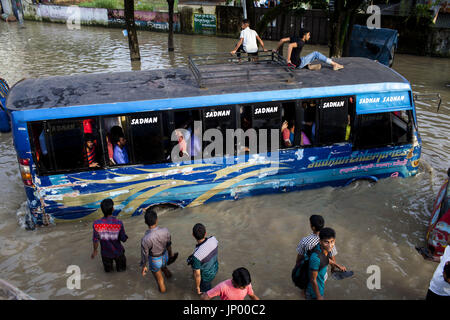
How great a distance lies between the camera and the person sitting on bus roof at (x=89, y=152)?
276 inches

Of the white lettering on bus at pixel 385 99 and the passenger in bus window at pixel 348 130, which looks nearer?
the white lettering on bus at pixel 385 99

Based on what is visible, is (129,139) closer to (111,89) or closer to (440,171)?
(111,89)

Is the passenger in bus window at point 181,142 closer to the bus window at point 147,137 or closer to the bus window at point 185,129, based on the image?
the bus window at point 185,129

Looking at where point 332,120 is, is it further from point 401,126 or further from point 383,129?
point 401,126

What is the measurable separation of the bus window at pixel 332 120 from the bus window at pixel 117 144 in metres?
3.82

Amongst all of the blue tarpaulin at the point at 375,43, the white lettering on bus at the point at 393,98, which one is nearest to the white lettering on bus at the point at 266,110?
the white lettering on bus at the point at 393,98

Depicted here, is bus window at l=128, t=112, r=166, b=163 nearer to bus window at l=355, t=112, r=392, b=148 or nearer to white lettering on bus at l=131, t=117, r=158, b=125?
white lettering on bus at l=131, t=117, r=158, b=125

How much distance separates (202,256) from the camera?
525 cm

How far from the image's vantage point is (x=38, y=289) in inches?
245

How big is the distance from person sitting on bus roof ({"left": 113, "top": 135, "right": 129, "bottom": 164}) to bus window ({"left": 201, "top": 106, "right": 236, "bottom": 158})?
150 cm

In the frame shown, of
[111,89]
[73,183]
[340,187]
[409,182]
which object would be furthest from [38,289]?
[409,182]

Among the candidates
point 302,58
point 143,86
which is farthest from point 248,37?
point 143,86

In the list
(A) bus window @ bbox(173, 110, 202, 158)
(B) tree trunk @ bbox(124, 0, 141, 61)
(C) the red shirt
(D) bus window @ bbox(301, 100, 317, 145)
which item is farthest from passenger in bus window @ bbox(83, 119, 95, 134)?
(B) tree trunk @ bbox(124, 0, 141, 61)

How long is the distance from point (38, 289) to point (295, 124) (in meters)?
5.38
